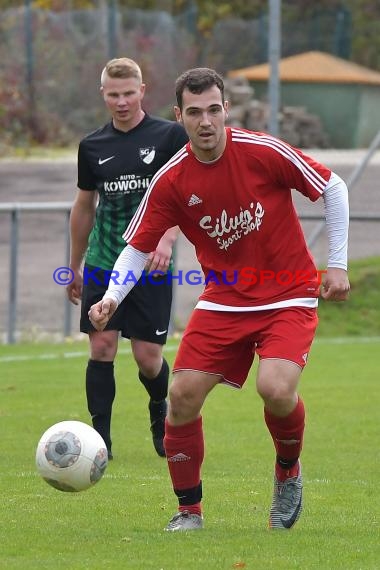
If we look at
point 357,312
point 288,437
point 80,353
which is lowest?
point 80,353

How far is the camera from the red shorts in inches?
237

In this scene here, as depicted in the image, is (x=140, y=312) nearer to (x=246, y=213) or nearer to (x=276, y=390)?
(x=246, y=213)

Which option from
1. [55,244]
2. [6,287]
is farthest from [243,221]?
[55,244]

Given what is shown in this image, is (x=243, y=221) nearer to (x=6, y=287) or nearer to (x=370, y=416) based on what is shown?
(x=370, y=416)

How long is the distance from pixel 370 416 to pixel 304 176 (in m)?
4.68

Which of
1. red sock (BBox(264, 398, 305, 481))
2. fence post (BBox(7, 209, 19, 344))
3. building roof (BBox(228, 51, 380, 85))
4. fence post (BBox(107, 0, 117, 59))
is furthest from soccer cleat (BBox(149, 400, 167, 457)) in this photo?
building roof (BBox(228, 51, 380, 85))

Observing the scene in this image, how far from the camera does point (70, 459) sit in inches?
236

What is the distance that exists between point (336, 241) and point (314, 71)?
32.1 metres

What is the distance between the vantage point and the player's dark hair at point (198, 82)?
597cm

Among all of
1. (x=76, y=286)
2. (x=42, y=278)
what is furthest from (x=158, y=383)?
(x=42, y=278)

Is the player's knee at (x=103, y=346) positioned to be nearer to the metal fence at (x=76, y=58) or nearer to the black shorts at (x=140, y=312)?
the black shorts at (x=140, y=312)

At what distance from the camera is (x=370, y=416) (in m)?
10.5

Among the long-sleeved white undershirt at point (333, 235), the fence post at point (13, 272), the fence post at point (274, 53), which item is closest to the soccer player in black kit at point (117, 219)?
the long-sleeved white undershirt at point (333, 235)

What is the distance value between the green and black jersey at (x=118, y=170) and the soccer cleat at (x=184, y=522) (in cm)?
248
